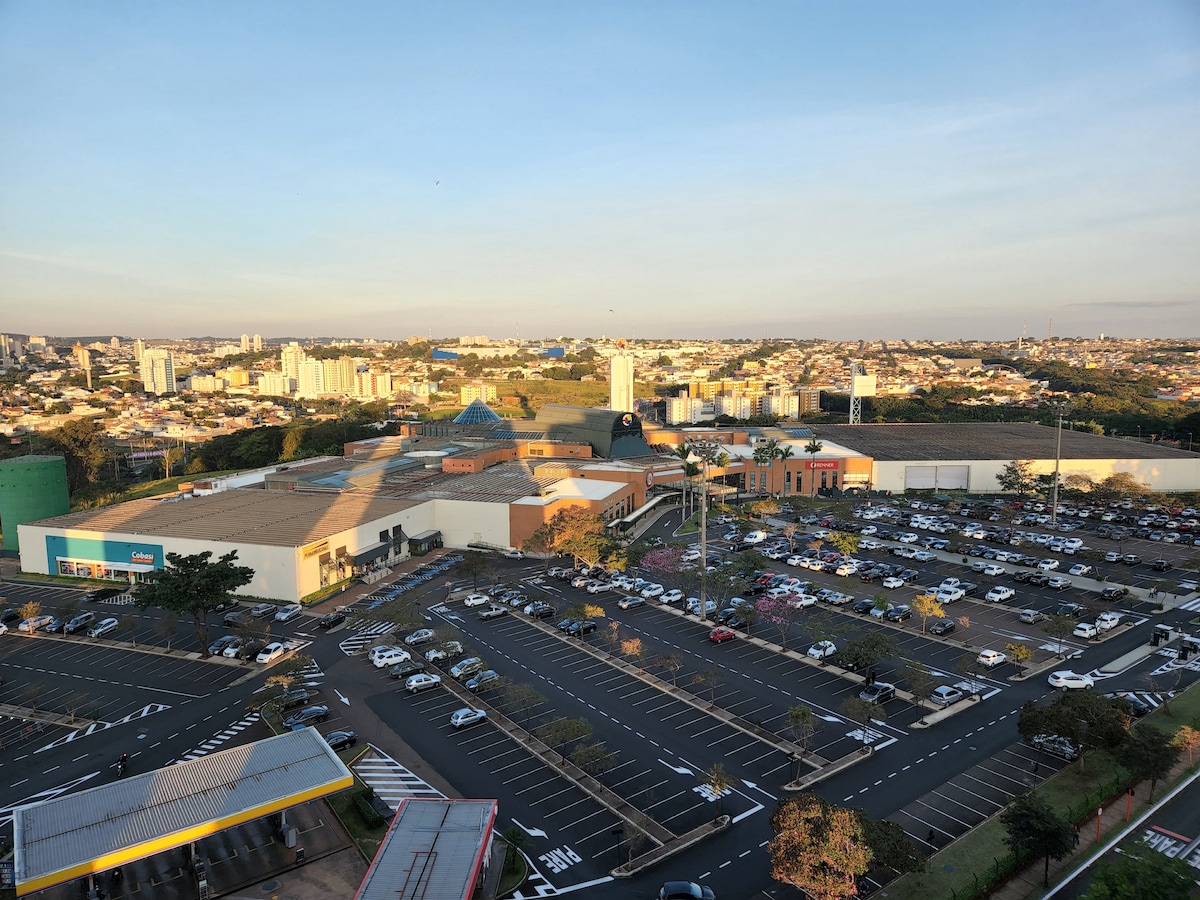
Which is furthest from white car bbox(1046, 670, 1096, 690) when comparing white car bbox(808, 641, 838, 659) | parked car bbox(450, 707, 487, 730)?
parked car bbox(450, 707, 487, 730)

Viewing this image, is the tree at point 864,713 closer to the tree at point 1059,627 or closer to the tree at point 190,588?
the tree at point 1059,627

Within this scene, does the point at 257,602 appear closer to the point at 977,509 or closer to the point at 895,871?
the point at 895,871

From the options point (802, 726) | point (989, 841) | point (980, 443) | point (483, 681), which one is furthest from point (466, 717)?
point (980, 443)

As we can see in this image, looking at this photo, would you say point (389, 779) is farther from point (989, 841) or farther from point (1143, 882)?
point (1143, 882)

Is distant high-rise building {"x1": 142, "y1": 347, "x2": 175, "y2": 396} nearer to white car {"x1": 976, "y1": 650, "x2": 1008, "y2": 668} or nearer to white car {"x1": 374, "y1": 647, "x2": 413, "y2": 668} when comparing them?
white car {"x1": 374, "y1": 647, "x2": 413, "y2": 668}

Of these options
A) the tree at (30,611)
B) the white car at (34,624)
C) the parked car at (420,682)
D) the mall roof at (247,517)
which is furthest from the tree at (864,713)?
the white car at (34,624)

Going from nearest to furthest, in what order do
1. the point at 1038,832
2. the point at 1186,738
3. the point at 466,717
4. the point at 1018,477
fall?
the point at 1038,832, the point at 1186,738, the point at 466,717, the point at 1018,477

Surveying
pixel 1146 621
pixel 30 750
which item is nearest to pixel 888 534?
pixel 1146 621
